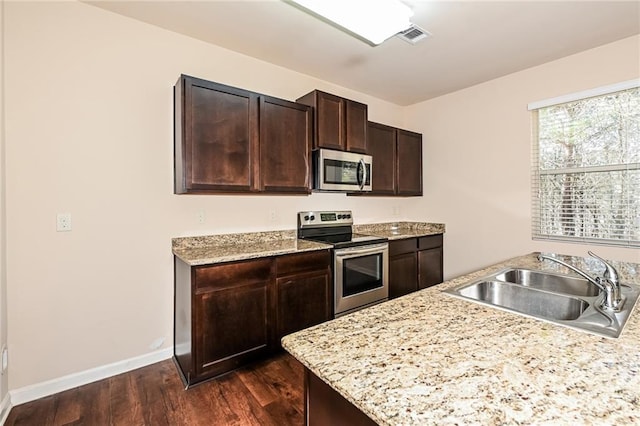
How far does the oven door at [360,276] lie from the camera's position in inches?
105

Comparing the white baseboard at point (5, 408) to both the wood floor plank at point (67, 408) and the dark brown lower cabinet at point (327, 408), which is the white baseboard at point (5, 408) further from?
the dark brown lower cabinet at point (327, 408)

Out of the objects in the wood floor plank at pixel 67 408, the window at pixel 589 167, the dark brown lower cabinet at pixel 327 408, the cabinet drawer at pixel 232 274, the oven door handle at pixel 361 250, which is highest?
the window at pixel 589 167

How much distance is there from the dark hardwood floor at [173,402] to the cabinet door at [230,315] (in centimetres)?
14

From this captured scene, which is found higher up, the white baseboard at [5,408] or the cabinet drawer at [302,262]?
the cabinet drawer at [302,262]

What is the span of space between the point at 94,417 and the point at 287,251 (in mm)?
1510

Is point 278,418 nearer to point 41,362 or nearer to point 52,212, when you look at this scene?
point 41,362

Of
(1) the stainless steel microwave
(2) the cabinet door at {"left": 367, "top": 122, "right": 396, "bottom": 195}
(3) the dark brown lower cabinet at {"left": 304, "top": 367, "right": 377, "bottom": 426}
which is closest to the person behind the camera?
(3) the dark brown lower cabinet at {"left": 304, "top": 367, "right": 377, "bottom": 426}

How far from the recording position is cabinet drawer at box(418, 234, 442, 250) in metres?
3.52

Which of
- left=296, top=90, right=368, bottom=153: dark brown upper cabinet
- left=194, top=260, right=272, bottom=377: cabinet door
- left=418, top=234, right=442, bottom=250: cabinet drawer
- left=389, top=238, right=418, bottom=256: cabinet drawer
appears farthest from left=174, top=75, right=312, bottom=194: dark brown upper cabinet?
left=418, top=234, right=442, bottom=250: cabinet drawer

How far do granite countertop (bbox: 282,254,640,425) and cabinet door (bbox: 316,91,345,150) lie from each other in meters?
2.00

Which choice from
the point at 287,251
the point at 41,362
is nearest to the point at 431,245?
the point at 287,251

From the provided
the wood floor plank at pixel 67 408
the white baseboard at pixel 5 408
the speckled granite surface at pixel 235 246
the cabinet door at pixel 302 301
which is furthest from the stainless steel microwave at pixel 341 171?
the white baseboard at pixel 5 408

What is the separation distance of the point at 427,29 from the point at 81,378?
11.7 ft

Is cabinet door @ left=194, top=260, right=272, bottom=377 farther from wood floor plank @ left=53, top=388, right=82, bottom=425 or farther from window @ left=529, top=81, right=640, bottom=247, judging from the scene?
window @ left=529, top=81, right=640, bottom=247
